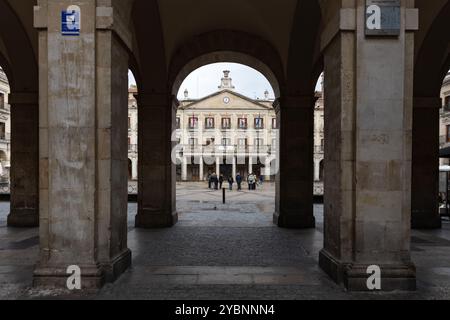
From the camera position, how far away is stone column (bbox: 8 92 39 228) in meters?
9.99

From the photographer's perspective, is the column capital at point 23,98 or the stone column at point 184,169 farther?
the stone column at point 184,169

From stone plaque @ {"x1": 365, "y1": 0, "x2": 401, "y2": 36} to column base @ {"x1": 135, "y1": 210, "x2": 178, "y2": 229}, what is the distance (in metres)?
7.68

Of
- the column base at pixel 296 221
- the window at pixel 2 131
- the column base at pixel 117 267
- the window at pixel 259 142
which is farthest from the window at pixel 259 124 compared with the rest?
the column base at pixel 117 267

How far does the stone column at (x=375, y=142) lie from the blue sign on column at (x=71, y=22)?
4016 millimetres

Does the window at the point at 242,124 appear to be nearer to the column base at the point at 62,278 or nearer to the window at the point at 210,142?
the window at the point at 210,142

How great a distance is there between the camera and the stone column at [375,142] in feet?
15.6

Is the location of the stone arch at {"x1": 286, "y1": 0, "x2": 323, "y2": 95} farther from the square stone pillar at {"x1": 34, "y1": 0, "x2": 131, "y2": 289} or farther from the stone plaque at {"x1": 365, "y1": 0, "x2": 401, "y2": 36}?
the square stone pillar at {"x1": 34, "y1": 0, "x2": 131, "y2": 289}

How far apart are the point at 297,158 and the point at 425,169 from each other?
415cm

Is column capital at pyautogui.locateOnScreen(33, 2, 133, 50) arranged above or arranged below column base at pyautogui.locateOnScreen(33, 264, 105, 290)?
above

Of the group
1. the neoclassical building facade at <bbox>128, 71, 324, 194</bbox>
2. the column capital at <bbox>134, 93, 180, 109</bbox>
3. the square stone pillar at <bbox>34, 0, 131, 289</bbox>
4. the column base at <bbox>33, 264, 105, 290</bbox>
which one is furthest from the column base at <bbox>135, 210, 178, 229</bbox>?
the neoclassical building facade at <bbox>128, 71, 324, 194</bbox>

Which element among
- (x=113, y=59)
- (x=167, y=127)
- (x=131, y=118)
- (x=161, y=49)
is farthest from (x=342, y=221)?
(x=131, y=118)

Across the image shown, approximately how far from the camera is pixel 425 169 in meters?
10.0

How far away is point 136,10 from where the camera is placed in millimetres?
8656

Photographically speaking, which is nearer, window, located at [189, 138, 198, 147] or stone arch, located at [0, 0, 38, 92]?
stone arch, located at [0, 0, 38, 92]
